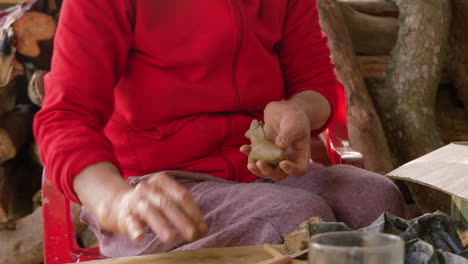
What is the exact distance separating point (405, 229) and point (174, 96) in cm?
54

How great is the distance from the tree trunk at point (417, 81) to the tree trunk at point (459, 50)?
10cm

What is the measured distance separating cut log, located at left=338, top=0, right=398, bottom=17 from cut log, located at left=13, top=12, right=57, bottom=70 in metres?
1.23

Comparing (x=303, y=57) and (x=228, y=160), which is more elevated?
(x=303, y=57)

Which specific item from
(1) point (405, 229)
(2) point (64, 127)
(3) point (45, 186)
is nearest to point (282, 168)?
(1) point (405, 229)

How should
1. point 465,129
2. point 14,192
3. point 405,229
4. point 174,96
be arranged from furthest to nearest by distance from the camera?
point 465,129, point 14,192, point 174,96, point 405,229

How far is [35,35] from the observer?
6.84 feet

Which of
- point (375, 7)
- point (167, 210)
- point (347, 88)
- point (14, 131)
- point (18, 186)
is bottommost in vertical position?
point (18, 186)

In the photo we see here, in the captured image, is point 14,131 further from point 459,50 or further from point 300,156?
point 459,50

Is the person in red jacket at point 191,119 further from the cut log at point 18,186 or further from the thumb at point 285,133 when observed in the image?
the cut log at point 18,186

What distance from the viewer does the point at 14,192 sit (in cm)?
234

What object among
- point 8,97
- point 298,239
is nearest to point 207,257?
point 298,239

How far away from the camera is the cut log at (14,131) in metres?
2.18

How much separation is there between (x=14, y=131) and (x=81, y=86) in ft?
4.25

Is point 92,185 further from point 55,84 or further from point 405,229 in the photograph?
point 405,229
